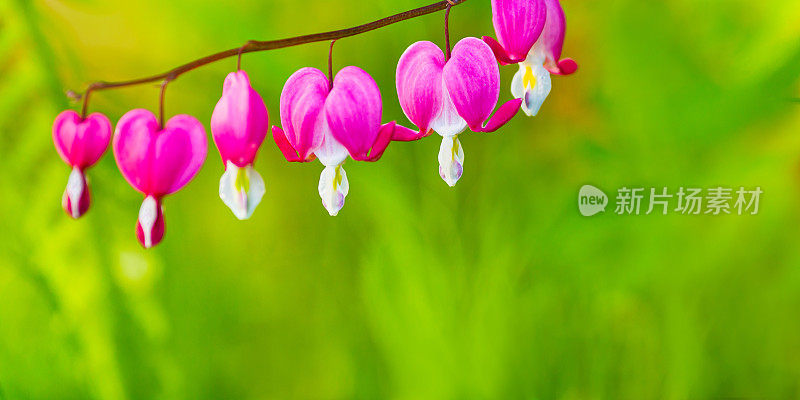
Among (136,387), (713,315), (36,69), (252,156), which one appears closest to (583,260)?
(713,315)

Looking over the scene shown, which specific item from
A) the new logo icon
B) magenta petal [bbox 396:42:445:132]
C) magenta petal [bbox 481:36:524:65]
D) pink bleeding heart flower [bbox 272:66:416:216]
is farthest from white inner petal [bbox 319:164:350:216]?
the new logo icon

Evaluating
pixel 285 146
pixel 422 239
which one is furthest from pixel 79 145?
pixel 422 239

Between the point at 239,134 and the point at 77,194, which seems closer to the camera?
the point at 239,134

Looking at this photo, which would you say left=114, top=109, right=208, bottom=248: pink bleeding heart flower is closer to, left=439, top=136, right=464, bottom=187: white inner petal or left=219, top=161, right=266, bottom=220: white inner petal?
left=219, top=161, right=266, bottom=220: white inner petal

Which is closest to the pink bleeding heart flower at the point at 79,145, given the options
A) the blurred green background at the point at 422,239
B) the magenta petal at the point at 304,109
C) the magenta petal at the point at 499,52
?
the blurred green background at the point at 422,239

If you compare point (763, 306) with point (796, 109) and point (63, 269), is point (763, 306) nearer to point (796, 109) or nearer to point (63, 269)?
point (796, 109)

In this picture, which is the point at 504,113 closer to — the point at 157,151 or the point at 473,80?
the point at 473,80
